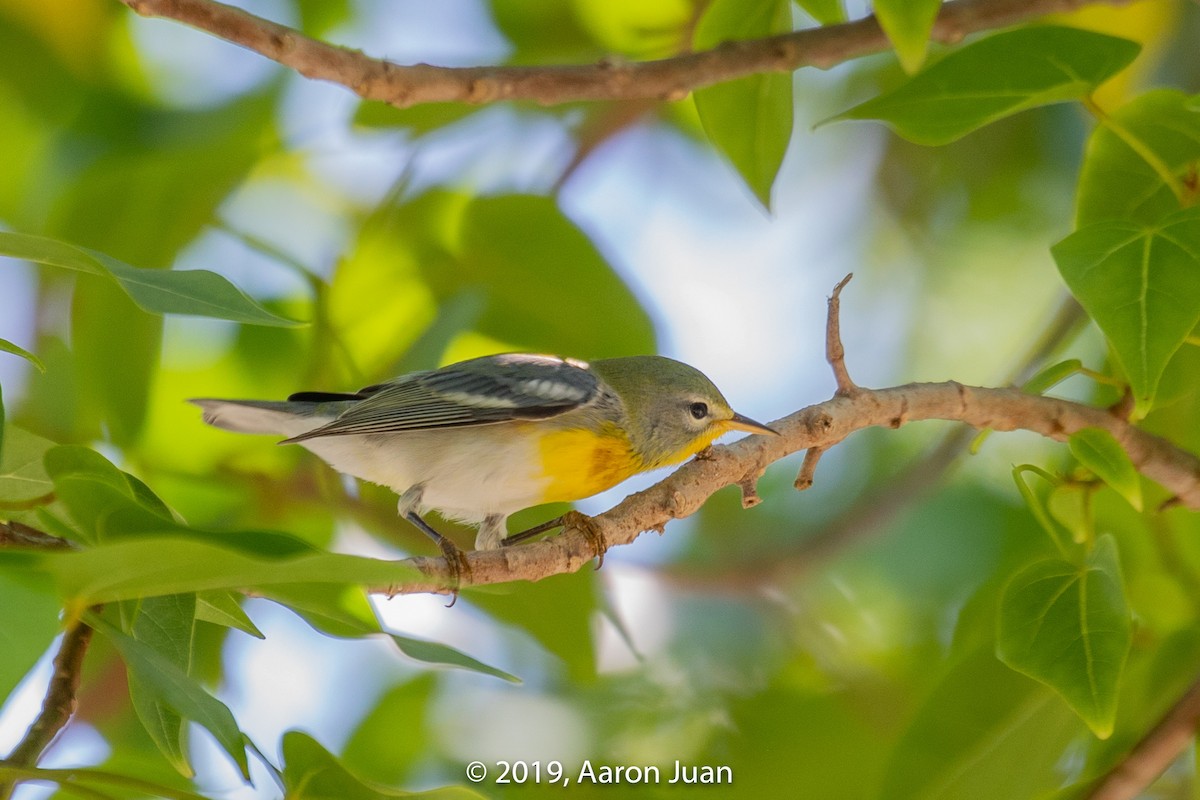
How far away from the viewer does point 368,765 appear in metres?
2.43

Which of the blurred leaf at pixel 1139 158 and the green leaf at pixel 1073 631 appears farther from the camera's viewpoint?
the blurred leaf at pixel 1139 158

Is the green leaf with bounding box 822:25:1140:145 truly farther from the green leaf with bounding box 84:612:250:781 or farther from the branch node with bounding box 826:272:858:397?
the green leaf with bounding box 84:612:250:781

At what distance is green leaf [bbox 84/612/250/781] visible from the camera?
1.00m

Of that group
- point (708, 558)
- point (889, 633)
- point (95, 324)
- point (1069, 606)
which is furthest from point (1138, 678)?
point (95, 324)

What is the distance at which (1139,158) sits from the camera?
161 cm

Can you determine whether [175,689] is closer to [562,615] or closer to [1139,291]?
[1139,291]

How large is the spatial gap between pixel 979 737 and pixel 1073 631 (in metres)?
0.41

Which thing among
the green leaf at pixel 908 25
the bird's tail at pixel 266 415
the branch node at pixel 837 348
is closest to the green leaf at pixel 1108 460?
the branch node at pixel 837 348

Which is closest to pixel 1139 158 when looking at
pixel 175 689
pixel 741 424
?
pixel 741 424

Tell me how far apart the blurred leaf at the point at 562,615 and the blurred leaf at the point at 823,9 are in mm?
1252

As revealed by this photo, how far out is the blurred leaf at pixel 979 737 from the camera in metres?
1.70

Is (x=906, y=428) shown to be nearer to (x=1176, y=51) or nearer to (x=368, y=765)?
(x=1176, y=51)

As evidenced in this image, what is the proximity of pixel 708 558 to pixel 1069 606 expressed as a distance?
1.81m

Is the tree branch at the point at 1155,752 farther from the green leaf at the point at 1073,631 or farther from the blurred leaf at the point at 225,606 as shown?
the blurred leaf at the point at 225,606
